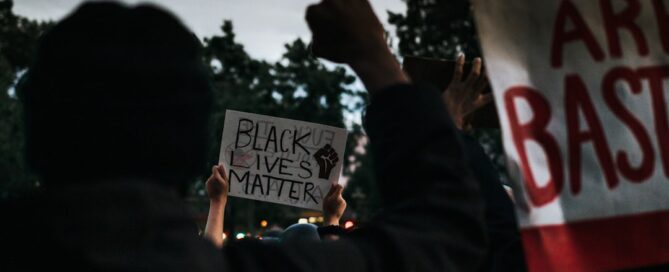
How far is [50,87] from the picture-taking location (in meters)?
0.96

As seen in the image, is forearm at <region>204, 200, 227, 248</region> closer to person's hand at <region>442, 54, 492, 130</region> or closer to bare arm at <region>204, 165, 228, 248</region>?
bare arm at <region>204, 165, 228, 248</region>

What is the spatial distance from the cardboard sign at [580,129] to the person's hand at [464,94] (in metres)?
0.22

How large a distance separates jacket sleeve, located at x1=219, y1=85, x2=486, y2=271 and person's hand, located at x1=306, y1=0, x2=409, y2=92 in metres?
0.07

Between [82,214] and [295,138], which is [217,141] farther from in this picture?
[82,214]

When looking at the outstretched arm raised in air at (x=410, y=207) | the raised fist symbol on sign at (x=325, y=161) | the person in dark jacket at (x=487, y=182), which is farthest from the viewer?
the raised fist symbol on sign at (x=325, y=161)

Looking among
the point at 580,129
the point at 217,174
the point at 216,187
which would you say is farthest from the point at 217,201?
the point at 580,129

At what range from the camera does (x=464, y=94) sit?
2.05 metres

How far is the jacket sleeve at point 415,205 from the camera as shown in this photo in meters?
1.17

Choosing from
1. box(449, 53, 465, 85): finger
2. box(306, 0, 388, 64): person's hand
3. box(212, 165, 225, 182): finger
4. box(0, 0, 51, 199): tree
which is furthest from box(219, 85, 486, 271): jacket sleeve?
box(0, 0, 51, 199): tree

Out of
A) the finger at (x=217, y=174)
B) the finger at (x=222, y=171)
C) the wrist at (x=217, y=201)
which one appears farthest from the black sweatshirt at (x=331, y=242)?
the finger at (x=222, y=171)

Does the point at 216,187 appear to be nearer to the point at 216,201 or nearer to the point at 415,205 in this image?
the point at 216,201

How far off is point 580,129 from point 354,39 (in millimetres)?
803

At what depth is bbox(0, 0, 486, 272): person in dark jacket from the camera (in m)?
0.89

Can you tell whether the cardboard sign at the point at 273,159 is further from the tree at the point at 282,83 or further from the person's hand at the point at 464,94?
the tree at the point at 282,83
